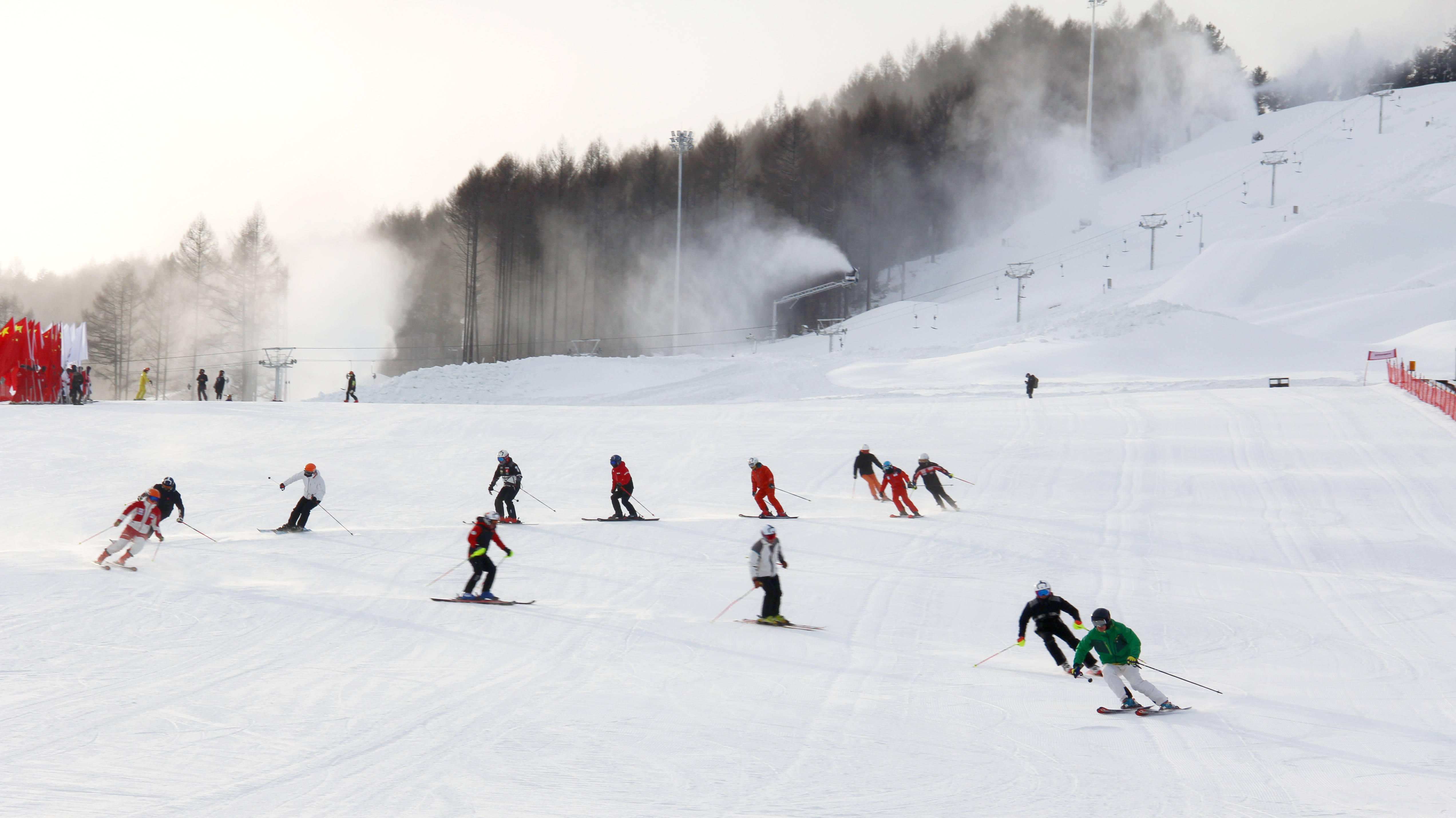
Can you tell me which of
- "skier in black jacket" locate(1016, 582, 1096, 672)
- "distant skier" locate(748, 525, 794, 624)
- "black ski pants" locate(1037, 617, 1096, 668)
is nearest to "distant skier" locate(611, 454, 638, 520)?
"distant skier" locate(748, 525, 794, 624)

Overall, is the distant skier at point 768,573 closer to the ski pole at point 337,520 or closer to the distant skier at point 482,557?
the distant skier at point 482,557

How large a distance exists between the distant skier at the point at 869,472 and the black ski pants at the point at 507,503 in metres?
6.26

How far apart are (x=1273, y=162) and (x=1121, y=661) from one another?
6823cm

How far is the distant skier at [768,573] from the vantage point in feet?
34.8

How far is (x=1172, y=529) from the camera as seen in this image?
16.0m

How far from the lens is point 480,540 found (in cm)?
1124

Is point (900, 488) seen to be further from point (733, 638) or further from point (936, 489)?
point (733, 638)

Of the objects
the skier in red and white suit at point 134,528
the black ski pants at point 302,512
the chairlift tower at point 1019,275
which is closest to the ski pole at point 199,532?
the black ski pants at point 302,512

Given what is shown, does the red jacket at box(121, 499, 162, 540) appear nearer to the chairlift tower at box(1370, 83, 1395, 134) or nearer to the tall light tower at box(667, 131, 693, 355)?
the tall light tower at box(667, 131, 693, 355)

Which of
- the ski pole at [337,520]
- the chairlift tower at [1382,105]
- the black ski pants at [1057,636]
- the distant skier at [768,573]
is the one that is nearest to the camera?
the black ski pants at [1057,636]

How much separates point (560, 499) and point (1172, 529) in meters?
10.6

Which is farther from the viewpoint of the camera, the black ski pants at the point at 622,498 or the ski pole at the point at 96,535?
the black ski pants at the point at 622,498

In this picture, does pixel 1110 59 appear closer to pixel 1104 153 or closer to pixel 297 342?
pixel 1104 153

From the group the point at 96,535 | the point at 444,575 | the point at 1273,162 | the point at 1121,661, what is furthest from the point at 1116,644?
the point at 1273,162
